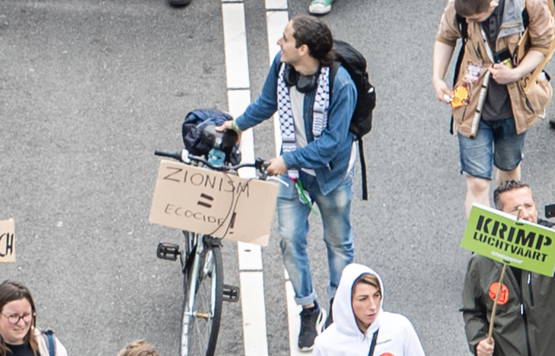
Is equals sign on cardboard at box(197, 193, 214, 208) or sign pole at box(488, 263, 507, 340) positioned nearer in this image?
sign pole at box(488, 263, 507, 340)

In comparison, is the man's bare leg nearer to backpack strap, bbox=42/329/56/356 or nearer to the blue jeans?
the blue jeans

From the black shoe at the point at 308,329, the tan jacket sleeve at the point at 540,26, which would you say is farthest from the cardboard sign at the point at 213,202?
the tan jacket sleeve at the point at 540,26

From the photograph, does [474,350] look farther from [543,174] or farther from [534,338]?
[543,174]

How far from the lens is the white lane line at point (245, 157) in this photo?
9.25 m

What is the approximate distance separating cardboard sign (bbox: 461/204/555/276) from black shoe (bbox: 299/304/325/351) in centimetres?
212

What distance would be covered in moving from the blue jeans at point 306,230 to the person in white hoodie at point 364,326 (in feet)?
4.58

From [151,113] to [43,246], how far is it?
4.85 ft

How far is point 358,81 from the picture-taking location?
8.44m

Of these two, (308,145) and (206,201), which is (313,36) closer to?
(308,145)

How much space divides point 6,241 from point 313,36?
1967mm

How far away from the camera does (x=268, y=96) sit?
8.62 metres

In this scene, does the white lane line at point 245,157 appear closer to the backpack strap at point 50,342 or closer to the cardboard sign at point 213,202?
the cardboard sign at point 213,202

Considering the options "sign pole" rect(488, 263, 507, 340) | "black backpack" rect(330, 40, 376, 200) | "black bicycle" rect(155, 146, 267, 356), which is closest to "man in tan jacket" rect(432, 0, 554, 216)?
"black backpack" rect(330, 40, 376, 200)

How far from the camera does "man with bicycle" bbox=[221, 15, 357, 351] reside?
823cm
